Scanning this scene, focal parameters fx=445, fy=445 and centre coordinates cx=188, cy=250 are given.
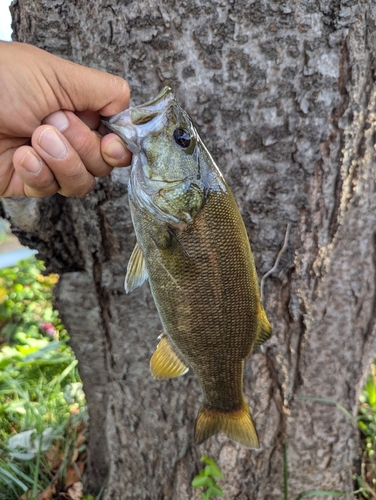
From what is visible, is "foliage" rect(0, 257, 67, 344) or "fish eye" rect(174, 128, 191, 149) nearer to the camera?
"fish eye" rect(174, 128, 191, 149)

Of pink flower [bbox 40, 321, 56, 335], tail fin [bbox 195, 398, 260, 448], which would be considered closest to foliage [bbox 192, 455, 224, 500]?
tail fin [bbox 195, 398, 260, 448]

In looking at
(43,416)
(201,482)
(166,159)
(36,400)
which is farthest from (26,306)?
(166,159)

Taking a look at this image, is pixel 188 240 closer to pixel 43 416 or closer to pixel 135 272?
pixel 135 272

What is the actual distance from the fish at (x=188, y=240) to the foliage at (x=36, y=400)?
1.12 m

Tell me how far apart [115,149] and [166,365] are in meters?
0.81

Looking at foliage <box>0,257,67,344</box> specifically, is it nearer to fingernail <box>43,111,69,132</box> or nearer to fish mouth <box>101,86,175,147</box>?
fingernail <box>43,111,69,132</box>

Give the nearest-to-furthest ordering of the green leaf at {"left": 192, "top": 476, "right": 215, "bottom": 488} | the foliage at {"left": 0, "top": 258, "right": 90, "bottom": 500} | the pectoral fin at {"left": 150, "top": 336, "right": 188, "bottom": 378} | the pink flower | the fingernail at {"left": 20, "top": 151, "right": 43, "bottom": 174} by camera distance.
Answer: the fingernail at {"left": 20, "top": 151, "right": 43, "bottom": 174}, the pectoral fin at {"left": 150, "top": 336, "right": 188, "bottom": 378}, the green leaf at {"left": 192, "top": 476, "right": 215, "bottom": 488}, the foliage at {"left": 0, "top": 258, "right": 90, "bottom": 500}, the pink flower

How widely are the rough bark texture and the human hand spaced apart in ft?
0.95

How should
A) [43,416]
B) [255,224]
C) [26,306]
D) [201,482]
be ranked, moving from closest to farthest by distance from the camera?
[255,224] < [201,482] < [43,416] < [26,306]

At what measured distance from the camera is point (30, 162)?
1.49 m

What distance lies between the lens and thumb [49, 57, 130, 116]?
1.45m

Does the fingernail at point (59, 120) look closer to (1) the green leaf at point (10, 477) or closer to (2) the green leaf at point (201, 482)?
(2) the green leaf at point (201, 482)

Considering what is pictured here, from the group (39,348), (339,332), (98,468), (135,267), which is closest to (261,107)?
(135,267)

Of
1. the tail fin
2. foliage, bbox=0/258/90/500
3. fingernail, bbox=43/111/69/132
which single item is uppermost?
fingernail, bbox=43/111/69/132
